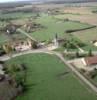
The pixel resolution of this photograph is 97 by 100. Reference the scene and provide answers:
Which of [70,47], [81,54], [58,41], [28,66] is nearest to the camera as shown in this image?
[28,66]

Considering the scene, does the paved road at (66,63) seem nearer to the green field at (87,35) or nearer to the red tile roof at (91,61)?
the red tile roof at (91,61)

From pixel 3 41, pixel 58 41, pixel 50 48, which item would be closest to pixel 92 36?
pixel 58 41

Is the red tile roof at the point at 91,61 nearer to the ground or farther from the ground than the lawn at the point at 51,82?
farther from the ground

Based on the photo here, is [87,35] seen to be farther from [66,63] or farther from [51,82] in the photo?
[51,82]

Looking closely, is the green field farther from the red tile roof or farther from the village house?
the red tile roof

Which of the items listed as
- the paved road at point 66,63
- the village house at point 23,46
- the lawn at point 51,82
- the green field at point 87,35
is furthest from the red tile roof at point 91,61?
the village house at point 23,46

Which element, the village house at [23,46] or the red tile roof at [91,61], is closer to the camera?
the red tile roof at [91,61]

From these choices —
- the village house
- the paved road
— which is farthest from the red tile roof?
the village house

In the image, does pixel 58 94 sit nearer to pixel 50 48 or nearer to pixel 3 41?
pixel 50 48
